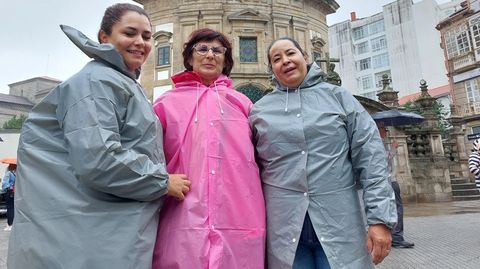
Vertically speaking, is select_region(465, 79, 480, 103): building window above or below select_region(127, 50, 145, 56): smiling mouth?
above

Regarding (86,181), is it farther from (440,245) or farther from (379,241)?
(440,245)

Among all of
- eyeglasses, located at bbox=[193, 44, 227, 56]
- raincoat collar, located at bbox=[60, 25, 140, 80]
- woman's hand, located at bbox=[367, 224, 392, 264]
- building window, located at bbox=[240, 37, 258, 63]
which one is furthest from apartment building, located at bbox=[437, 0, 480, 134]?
raincoat collar, located at bbox=[60, 25, 140, 80]

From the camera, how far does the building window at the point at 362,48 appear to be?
48.6 m

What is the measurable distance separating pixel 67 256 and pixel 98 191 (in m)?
0.30

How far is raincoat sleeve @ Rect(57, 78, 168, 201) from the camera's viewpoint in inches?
62.4

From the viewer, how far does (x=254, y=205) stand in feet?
6.73

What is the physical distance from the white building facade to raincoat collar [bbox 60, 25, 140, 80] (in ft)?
152

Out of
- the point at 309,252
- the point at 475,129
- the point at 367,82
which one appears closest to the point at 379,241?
the point at 309,252

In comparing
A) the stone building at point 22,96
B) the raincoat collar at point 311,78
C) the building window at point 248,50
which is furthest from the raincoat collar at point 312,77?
the stone building at point 22,96

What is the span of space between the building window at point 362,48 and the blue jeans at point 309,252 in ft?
168

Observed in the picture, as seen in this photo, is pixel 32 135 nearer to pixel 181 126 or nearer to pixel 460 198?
pixel 181 126

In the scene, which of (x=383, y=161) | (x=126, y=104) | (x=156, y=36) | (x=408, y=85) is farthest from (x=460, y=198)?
(x=408, y=85)

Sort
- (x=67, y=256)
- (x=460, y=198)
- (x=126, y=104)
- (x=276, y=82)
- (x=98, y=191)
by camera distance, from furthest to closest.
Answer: (x=460, y=198)
(x=276, y=82)
(x=126, y=104)
(x=98, y=191)
(x=67, y=256)

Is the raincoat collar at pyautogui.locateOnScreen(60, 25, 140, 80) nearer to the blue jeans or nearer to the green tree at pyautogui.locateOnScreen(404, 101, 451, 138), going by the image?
the blue jeans
